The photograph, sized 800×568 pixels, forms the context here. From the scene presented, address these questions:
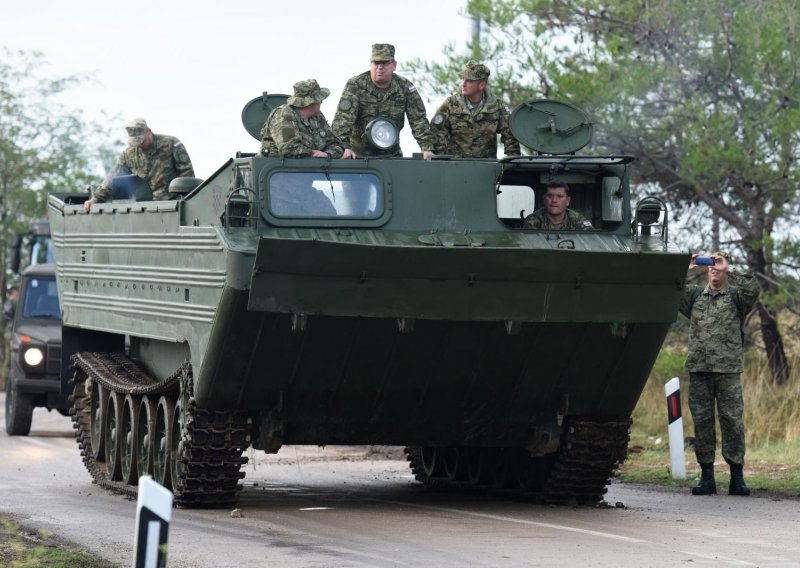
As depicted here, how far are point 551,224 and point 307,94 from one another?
1.96 metres

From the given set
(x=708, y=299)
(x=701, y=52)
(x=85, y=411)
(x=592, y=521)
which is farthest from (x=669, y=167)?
(x=592, y=521)

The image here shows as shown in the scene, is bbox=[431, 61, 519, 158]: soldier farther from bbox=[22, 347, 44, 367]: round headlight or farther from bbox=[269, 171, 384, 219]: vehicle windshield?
bbox=[22, 347, 44, 367]: round headlight

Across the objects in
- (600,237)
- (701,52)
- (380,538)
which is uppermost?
(701,52)

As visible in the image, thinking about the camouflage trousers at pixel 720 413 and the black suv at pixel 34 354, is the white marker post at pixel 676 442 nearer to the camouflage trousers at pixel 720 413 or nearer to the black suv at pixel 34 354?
the camouflage trousers at pixel 720 413

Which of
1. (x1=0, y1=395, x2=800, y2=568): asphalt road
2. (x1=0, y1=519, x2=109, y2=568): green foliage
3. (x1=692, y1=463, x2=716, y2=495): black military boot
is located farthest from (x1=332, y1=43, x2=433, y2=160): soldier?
(x1=0, y1=519, x2=109, y2=568): green foliage

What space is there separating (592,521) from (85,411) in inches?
229

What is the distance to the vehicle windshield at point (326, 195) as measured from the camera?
38.3 feet

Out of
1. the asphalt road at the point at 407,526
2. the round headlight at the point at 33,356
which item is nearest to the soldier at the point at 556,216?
the asphalt road at the point at 407,526

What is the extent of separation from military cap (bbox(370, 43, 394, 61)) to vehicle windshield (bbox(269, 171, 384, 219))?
1458 mm

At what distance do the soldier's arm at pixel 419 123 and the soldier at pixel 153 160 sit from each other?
107 inches

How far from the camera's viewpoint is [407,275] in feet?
35.8

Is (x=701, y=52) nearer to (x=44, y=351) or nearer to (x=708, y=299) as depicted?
(x=708, y=299)

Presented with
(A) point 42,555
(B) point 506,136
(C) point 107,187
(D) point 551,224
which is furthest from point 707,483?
(A) point 42,555

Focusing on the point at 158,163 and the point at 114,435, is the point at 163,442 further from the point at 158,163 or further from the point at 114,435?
the point at 158,163
